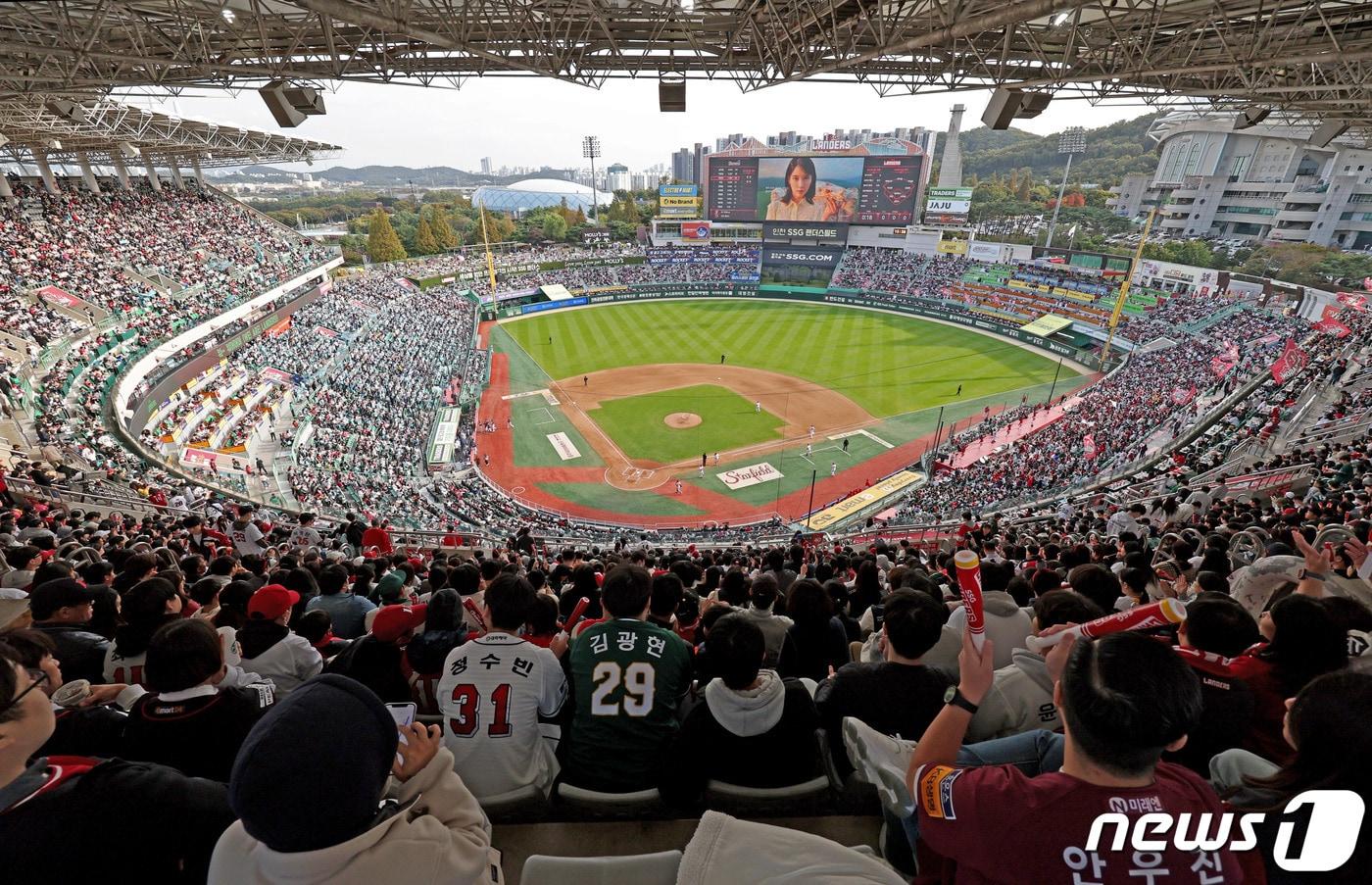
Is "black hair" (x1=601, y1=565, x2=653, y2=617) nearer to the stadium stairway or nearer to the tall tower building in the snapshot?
the stadium stairway

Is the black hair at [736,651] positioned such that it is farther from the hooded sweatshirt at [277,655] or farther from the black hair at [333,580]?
the black hair at [333,580]

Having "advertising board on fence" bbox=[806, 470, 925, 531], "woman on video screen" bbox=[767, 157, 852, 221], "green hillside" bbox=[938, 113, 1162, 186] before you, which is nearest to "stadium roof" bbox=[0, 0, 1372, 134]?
"advertising board on fence" bbox=[806, 470, 925, 531]

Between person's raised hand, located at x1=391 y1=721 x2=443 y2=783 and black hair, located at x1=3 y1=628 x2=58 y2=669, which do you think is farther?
black hair, located at x1=3 y1=628 x2=58 y2=669

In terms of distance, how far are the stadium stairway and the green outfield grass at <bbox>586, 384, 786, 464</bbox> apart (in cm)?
2422

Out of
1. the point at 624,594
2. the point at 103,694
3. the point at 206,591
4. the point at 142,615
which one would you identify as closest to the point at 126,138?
the point at 206,591

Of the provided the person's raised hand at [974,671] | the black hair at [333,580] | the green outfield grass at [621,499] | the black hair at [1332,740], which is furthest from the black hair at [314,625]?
the green outfield grass at [621,499]

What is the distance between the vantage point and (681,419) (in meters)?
31.0

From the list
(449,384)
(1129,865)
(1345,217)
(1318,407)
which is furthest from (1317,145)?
(1345,217)

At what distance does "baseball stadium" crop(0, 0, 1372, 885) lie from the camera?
1888 mm

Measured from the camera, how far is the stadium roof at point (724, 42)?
34.3 feet

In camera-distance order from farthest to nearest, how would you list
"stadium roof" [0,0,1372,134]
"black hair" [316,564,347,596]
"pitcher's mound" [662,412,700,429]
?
"pitcher's mound" [662,412,700,429] < "stadium roof" [0,0,1372,134] < "black hair" [316,564,347,596]

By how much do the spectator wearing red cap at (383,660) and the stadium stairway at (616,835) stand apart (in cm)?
140

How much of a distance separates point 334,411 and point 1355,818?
100 ft

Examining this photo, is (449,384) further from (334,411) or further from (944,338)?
(944,338)
